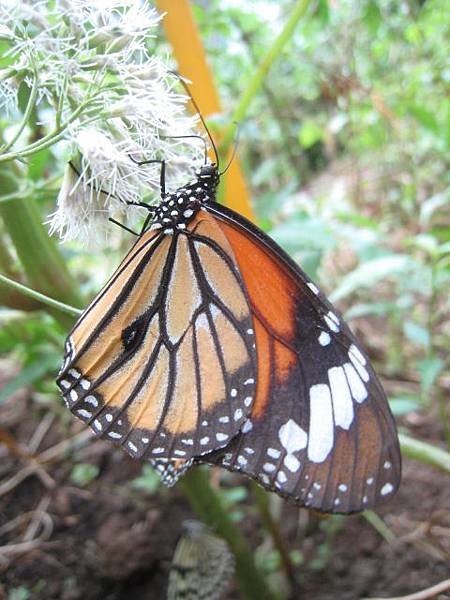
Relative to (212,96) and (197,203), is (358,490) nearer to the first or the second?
(197,203)

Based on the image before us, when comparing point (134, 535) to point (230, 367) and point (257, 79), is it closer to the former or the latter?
point (230, 367)

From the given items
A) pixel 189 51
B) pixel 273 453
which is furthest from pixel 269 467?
pixel 189 51

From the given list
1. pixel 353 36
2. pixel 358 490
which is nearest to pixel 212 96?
pixel 358 490

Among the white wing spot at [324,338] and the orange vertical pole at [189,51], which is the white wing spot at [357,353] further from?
the orange vertical pole at [189,51]

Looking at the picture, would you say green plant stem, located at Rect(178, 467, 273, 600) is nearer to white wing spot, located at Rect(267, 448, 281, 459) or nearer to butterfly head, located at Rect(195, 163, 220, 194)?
white wing spot, located at Rect(267, 448, 281, 459)

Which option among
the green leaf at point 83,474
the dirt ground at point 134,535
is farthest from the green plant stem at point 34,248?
the green leaf at point 83,474
